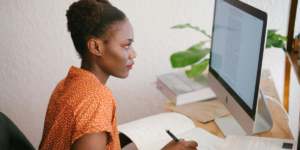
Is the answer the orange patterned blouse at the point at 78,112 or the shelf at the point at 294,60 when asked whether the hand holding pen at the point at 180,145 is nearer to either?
the orange patterned blouse at the point at 78,112

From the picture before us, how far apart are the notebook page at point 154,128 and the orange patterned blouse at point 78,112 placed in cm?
12

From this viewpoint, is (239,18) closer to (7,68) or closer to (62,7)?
(62,7)

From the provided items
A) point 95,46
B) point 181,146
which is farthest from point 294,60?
point 95,46

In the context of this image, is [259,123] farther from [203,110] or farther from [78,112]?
[78,112]

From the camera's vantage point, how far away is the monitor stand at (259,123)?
926mm

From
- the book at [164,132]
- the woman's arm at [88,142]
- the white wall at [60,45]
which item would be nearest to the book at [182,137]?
the book at [164,132]

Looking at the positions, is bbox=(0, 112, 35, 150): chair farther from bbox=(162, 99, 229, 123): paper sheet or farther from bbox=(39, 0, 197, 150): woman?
bbox=(162, 99, 229, 123): paper sheet

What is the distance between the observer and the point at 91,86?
0.73 meters

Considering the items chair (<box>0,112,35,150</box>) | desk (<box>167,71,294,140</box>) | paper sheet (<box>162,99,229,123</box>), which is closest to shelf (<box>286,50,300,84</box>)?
desk (<box>167,71,294,140</box>)

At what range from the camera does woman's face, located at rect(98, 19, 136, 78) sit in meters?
0.78

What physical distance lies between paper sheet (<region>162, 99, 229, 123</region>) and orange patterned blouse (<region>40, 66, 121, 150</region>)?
0.39m

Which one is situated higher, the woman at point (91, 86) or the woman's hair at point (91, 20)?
the woman's hair at point (91, 20)

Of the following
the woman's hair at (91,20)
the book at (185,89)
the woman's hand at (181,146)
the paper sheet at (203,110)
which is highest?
the woman's hair at (91,20)

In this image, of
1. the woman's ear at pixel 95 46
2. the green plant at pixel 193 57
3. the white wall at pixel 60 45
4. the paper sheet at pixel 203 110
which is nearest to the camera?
the woman's ear at pixel 95 46
